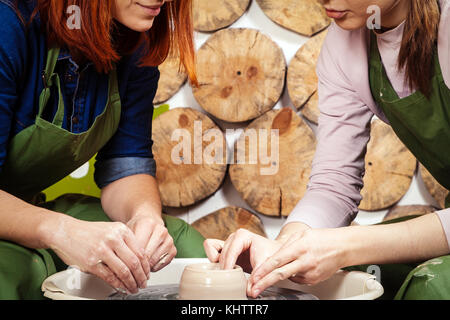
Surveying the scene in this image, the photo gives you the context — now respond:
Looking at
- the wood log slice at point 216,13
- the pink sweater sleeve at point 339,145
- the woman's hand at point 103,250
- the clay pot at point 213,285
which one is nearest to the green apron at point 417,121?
the pink sweater sleeve at point 339,145

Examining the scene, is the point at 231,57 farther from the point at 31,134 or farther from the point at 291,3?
the point at 31,134

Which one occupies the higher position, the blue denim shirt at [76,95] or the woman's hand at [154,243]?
the blue denim shirt at [76,95]

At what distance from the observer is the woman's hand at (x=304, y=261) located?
74cm

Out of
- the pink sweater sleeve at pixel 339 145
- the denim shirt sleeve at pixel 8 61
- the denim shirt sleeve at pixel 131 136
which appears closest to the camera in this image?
the denim shirt sleeve at pixel 8 61

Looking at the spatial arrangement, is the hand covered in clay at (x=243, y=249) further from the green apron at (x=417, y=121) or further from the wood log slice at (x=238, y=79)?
the wood log slice at (x=238, y=79)

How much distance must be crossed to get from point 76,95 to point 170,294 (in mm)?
457

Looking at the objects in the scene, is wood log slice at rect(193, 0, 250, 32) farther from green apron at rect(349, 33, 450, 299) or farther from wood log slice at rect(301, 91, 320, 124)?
green apron at rect(349, 33, 450, 299)

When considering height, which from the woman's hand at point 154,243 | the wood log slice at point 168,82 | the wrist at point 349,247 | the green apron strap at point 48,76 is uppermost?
the green apron strap at point 48,76

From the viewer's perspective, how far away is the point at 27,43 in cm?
94

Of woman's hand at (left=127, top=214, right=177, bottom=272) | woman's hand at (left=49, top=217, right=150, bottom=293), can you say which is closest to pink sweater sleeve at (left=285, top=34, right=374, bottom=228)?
woman's hand at (left=127, top=214, right=177, bottom=272)

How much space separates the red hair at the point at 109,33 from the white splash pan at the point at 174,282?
0.40 m

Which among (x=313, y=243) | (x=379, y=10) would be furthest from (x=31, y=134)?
(x=379, y=10)

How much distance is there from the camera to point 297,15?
164cm
